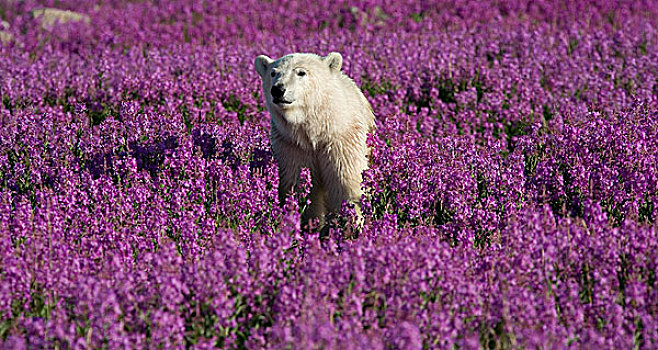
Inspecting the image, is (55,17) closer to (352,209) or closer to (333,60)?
(333,60)

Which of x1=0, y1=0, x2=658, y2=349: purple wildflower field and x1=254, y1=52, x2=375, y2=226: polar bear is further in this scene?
x1=254, y1=52, x2=375, y2=226: polar bear

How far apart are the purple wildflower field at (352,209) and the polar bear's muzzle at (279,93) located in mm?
509

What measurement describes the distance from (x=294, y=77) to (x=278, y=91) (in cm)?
18

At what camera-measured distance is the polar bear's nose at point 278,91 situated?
5.14 m

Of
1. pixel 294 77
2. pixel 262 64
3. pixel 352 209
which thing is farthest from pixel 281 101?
pixel 352 209

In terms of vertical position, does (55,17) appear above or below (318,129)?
→ below

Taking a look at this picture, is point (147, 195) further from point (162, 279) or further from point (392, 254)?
point (392, 254)

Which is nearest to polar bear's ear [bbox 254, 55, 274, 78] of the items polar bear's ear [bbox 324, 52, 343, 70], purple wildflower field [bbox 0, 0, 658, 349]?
polar bear's ear [bbox 324, 52, 343, 70]

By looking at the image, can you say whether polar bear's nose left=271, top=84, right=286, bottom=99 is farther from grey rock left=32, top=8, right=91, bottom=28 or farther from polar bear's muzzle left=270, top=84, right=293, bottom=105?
grey rock left=32, top=8, right=91, bottom=28

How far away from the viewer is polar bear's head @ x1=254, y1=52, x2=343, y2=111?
5.18m

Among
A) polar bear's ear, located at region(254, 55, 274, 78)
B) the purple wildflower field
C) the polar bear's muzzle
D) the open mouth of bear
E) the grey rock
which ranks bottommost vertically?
the grey rock

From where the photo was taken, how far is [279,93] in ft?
16.9

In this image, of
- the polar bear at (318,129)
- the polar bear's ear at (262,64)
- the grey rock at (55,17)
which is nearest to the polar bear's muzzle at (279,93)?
the polar bear at (318,129)

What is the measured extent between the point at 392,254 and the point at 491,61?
595 cm
